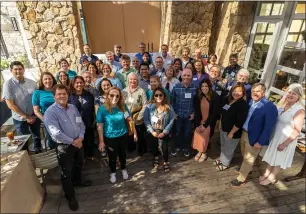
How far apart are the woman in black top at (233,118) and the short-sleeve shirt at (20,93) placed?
3351mm

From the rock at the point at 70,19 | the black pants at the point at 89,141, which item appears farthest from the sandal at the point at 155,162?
the rock at the point at 70,19

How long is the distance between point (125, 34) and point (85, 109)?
5067 millimetres

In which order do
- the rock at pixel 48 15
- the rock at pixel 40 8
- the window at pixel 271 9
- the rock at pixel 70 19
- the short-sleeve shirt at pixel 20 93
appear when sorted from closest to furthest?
the short-sleeve shirt at pixel 20 93 → the window at pixel 271 9 → the rock at pixel 40 8 → the rock at pixel 48 15 → the rock at pixel 70 19

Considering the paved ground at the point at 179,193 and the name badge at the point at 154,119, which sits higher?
the name badge at the point at 154,119

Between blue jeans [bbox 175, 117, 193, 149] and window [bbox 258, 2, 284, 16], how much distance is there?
4.48 metres

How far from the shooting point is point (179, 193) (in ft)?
9.31

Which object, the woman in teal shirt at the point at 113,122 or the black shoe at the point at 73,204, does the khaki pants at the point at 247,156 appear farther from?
the black shoe at the point at 73,204

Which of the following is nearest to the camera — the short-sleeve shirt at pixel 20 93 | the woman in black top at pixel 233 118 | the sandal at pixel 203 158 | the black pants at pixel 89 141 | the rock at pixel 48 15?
the woman in black top at pixel 233 118

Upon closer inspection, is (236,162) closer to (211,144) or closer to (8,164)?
(211,144)

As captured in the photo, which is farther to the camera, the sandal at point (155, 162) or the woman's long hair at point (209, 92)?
the sandal at point (155, 162)

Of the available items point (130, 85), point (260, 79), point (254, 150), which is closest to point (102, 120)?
point (130, 85)

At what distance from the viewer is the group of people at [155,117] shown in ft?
7.91

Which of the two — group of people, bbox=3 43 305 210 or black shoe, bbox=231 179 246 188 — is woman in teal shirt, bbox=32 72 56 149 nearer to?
group of people, bbox=3 43 305 210

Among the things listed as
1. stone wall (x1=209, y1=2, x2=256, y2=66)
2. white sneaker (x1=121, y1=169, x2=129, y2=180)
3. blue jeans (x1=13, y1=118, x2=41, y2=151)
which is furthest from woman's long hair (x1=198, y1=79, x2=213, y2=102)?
stone wall (x1=209, y1=2, x2=256, y2=66)
